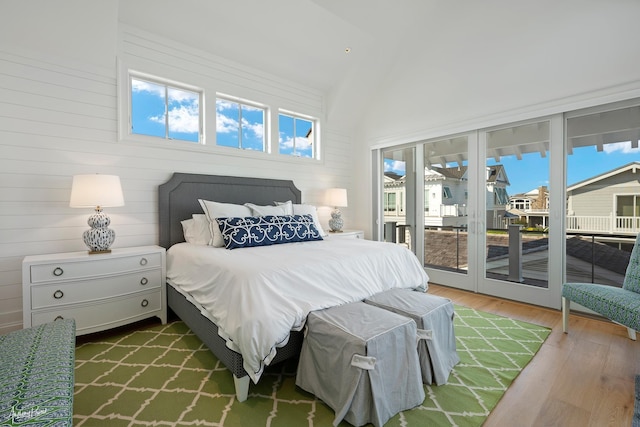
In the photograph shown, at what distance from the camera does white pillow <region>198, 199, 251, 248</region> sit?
285 centimetres

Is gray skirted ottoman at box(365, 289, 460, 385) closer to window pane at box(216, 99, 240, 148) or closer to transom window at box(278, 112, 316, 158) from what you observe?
window pane at box(216, 99, 240, 148)

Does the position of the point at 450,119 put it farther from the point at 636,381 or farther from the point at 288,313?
the point at 288,313

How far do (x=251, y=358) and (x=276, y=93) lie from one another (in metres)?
3.60

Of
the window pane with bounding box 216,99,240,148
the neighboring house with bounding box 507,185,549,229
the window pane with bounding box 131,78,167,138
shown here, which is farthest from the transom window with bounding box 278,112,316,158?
the neighboring house with bounding box 507,185,549,229

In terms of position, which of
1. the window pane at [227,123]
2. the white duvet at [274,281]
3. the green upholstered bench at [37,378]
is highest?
the window pane at [227,123]

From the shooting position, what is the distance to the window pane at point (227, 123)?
3.80m

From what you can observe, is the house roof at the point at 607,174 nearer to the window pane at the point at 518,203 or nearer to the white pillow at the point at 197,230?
the window pane at the point at 518,203

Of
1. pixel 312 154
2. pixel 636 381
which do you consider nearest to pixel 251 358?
pixel 636 381

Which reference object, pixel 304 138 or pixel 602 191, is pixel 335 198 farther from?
pixel 602 191

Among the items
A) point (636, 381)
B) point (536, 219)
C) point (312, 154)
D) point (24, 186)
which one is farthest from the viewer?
point (312, 154)

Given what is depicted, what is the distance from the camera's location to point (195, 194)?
3.45 meters

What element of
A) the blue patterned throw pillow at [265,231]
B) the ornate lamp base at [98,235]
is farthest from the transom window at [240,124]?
the ornate lamp base at [98,235]

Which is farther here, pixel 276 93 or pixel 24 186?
pixel 276 93

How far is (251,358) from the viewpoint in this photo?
5.31 feet
